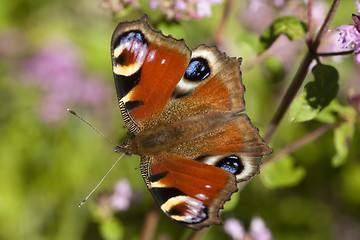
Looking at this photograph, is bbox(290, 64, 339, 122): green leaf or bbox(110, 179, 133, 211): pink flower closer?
bbox(290, 64, 339, 122): green leaf

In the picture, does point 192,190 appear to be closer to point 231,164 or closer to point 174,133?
point 231,164

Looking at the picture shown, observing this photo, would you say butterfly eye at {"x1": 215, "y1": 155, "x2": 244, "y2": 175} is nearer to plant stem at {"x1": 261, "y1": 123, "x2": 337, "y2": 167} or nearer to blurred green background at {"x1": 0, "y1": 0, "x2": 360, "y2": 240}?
plant stem at {"x1": 261, "y1": 123, "x2": 337, "y2": 167}

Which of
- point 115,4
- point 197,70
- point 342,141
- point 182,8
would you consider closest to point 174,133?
point 197,70

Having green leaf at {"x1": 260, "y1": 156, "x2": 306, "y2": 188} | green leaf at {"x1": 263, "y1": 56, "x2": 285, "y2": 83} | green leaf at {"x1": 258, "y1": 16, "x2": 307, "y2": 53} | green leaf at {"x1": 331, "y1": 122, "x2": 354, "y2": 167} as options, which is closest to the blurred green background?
green leaf at {"x1": 263, "y1": 56, "x2": 285, "y2": 83}

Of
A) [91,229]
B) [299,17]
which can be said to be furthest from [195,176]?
[91,229]

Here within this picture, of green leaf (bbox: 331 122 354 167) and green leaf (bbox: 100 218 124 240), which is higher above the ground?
green leaf (bbox: 331 122 354 167)

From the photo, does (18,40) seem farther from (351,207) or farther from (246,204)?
(351,207)
